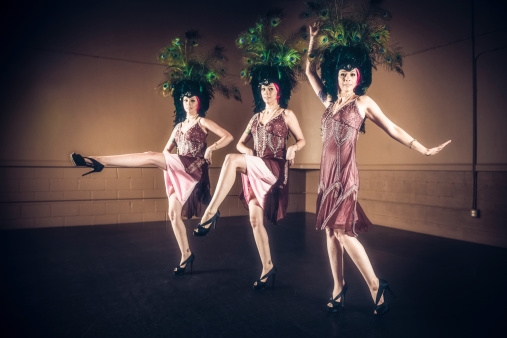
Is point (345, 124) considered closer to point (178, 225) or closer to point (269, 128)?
point (269, 128)

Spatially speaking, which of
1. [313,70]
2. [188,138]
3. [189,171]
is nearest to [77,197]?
[188,138]

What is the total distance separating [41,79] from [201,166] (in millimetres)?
3580

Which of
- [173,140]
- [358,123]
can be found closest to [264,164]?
[358,123]

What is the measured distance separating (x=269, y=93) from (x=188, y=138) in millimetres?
888

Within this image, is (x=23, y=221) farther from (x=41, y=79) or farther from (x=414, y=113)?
(x=414, y=113)

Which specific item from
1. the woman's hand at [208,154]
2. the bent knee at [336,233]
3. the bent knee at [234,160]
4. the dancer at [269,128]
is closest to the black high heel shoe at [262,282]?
the dancer at [269,128]

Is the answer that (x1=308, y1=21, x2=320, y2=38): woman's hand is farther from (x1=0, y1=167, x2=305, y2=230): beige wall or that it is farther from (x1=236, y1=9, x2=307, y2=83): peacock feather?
(x1=0, y1=167, x2=305, y2=230): beige wall

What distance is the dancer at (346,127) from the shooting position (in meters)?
2.15

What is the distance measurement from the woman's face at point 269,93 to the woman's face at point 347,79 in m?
0.69

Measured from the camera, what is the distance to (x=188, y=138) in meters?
3.31

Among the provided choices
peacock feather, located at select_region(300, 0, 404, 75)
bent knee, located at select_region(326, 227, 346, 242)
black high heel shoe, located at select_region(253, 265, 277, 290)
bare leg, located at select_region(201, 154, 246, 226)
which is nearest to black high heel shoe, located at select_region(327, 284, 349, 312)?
bent knee, located at select_region(326, 227, 346, 242)

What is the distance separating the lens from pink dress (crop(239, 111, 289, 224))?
2691 mm

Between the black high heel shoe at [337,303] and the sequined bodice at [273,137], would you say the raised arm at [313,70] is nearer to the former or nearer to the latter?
the sequined bodice at [273,137]

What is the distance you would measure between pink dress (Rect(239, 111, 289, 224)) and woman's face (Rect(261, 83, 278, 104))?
14cm
